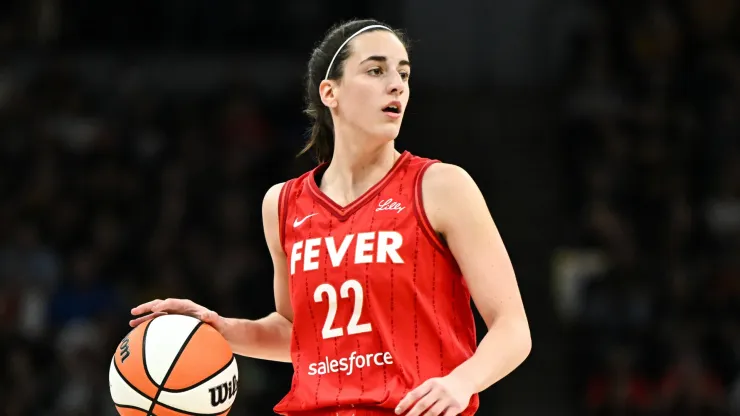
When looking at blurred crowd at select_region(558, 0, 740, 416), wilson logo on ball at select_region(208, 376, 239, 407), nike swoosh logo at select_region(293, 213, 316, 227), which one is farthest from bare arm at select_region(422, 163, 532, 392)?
blurred crowd at select_region(558, 0, 740, 416)

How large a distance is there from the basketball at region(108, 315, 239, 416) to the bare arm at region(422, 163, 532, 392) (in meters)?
1.01

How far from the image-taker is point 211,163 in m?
11.3

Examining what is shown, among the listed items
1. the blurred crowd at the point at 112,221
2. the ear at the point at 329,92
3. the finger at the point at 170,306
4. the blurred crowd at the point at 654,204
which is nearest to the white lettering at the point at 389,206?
the ear at the point at 329,92

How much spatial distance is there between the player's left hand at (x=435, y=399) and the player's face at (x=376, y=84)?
1099 millimetres

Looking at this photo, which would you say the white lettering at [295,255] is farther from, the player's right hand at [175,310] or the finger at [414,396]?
the finger at [414,396]

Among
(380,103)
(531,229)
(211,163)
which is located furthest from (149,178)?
(380,103)

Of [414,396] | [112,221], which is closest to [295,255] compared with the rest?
[414,396]

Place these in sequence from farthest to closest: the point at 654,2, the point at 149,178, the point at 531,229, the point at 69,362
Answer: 1. the point at 654,2
2. the point at 531,229
3. the point at 149,178
4. the point at 69,362

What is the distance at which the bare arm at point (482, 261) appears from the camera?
397 cm

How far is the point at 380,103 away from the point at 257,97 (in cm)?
783

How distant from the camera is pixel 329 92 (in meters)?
4.60

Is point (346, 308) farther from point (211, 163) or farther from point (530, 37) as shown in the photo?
point (530, 37)

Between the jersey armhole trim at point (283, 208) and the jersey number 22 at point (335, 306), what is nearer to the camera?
the jersey number 22 at point (335, 306)

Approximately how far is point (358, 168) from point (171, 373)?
1.05 meters
